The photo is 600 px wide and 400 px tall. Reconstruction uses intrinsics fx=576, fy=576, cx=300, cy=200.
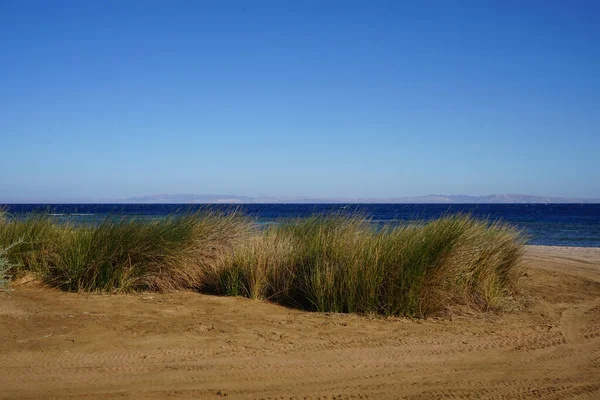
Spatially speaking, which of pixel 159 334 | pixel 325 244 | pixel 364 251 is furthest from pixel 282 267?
pixel 159 334

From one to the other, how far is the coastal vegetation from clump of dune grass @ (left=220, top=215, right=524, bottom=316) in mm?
17

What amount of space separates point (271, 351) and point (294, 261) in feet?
10.6

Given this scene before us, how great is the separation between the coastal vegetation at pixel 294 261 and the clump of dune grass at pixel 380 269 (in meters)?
0.02

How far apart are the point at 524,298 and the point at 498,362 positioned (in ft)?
13.5

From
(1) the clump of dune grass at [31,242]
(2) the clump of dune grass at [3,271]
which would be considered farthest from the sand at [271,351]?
(1) the clump of dune grass at [31,242]

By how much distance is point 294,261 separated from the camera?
9.66 metres

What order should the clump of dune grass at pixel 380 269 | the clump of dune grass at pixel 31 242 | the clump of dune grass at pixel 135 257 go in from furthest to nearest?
the clump of dune grass at pixel 31 242
the clump of dune grass at pixel 135 257
the clump of dune grass at pixel 380 269

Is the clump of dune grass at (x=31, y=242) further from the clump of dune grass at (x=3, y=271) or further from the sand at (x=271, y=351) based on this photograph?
the sand at (x=271, y=351)

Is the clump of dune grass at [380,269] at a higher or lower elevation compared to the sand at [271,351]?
higher

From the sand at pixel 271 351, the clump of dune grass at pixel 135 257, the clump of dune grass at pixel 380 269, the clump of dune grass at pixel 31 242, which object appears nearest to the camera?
the sand at pixel 271 351

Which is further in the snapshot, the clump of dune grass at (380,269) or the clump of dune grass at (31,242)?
the clump of dune grass at (31,242)

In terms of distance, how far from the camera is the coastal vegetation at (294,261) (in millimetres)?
8695

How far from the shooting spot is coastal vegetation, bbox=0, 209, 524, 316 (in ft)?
28.5

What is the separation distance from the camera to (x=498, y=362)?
6.36 m
